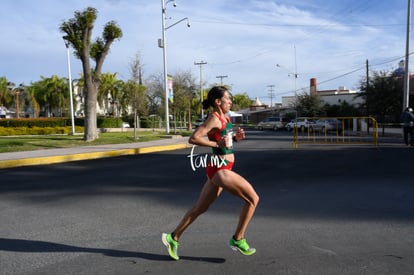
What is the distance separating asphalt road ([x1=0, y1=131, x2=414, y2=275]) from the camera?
12.1 feet

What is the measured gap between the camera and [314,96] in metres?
45.5

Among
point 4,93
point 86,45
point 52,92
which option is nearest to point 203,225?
point 86,45

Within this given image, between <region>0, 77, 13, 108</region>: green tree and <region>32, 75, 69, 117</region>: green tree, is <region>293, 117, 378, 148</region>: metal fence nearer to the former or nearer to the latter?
<region>32, 75, 69, 117</region>: green tree

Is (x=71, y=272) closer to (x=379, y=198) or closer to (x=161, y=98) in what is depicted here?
(x=379, y=198)

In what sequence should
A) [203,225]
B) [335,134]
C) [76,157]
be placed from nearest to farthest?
1. [203,225]
2. [76,157]
3. [335,134]

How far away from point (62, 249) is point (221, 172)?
1.96 meters

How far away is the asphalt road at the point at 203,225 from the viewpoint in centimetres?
368

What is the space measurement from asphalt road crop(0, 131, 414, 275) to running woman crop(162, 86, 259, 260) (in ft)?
0.69

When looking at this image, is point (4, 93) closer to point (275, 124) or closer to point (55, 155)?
point (275, 124)

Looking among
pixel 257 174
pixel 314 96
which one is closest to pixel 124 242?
pixel 257 174

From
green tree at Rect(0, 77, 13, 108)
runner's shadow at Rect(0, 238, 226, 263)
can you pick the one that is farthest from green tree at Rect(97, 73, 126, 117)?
runner's shadow at Rect(0, 238, 226, 263)

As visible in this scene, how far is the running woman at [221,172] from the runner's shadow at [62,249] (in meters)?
0.21

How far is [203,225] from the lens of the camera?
5.02 m

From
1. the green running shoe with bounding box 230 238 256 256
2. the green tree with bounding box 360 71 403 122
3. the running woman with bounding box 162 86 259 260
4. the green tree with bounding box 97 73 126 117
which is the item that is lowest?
the green running shoe with bounding box 230 238 256 256
